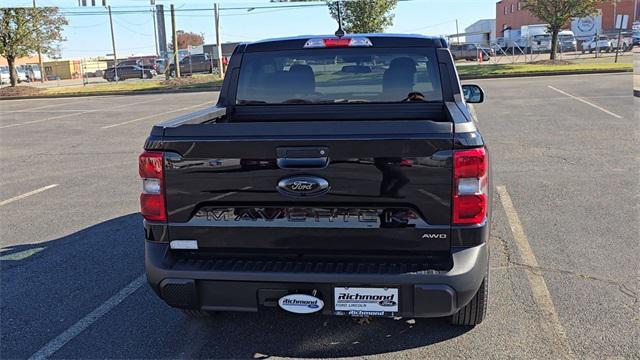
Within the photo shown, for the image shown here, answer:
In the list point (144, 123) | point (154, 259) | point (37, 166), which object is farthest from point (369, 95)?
point (144, 123)

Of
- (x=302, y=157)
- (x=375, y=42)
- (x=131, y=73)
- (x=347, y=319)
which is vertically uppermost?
(x=375, y=42)

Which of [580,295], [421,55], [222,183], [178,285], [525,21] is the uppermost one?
[525,21]

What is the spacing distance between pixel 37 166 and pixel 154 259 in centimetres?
795

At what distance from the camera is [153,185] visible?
309cm

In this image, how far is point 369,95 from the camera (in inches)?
171

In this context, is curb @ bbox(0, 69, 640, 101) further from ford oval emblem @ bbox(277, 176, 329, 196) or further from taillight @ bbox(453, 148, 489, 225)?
ford oval emblem @ bbox(277, 176, 329, 196)

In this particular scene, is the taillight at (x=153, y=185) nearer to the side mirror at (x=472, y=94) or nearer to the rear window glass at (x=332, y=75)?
the rear window glass at (x=332, y=75)

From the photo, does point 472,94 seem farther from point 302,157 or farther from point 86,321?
point 86,321

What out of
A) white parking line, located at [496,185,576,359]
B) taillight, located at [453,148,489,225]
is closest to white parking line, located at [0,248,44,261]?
taillight, located at [453,148,489,225]

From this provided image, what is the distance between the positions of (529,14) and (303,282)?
7709 cm

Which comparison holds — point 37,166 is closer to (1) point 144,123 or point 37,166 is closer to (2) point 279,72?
(1) point 144,123

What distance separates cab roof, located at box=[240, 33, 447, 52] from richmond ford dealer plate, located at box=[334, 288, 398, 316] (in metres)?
2.07

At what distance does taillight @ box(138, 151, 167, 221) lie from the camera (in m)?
3.04

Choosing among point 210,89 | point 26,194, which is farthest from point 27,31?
point 26,194
